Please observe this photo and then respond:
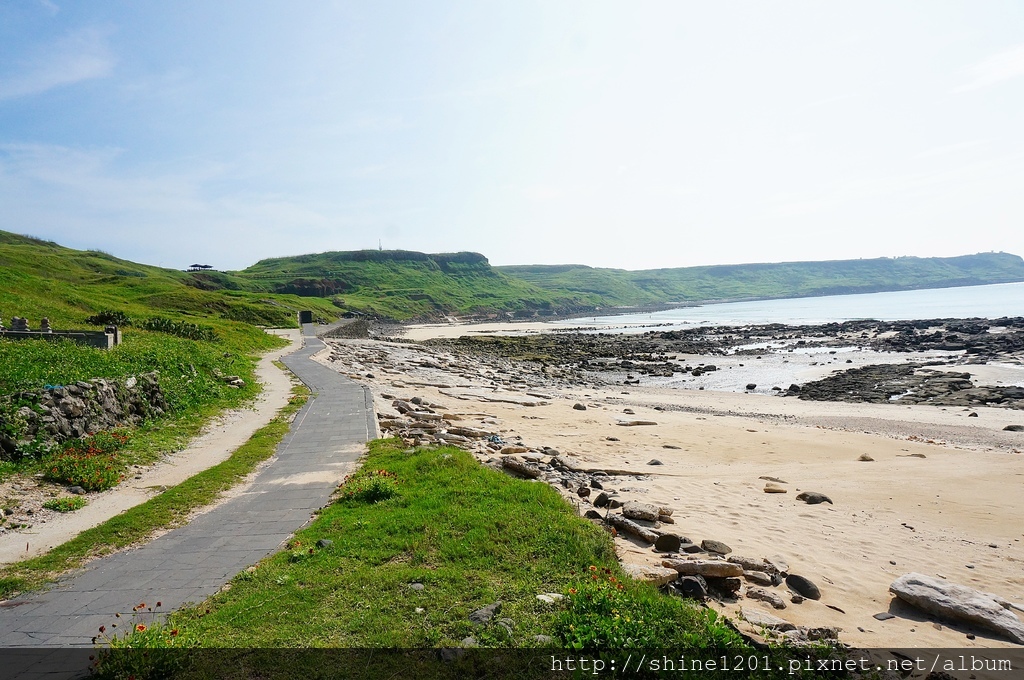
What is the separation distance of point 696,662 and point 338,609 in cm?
362

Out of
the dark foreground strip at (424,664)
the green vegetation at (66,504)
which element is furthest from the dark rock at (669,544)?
the green vegetation at (66,504)

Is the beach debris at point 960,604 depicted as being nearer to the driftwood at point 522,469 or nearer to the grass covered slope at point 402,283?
the driftwood at point 522,469

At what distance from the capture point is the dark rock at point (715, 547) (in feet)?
26.8

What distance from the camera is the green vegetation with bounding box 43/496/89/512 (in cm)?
944

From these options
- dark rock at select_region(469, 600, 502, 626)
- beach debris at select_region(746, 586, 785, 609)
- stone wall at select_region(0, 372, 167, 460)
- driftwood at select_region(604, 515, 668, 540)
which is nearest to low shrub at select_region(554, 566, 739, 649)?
dark rock at select_region(469, 600, 502, 626)

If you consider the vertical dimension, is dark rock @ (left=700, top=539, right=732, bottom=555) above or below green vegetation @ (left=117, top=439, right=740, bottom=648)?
below

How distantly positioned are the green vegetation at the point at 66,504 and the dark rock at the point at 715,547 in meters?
11.2

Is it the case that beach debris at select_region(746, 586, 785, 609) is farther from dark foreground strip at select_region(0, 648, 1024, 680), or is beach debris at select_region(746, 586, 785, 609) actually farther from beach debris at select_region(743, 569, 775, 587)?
dark foreground strip at select_region(0, 648, 1024, 680)

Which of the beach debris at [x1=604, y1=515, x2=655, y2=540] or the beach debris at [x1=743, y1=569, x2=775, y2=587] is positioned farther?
the beach debris at [x1=604, y1=515, x2=655, y2=540]

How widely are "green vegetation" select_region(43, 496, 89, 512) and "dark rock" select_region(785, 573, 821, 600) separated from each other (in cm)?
1216

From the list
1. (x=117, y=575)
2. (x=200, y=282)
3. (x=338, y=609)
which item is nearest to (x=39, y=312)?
(x=117, y=575)

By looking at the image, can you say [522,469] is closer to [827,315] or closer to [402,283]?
[827,315]

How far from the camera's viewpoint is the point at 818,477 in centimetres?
1369

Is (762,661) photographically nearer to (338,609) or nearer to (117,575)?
(338,609)
